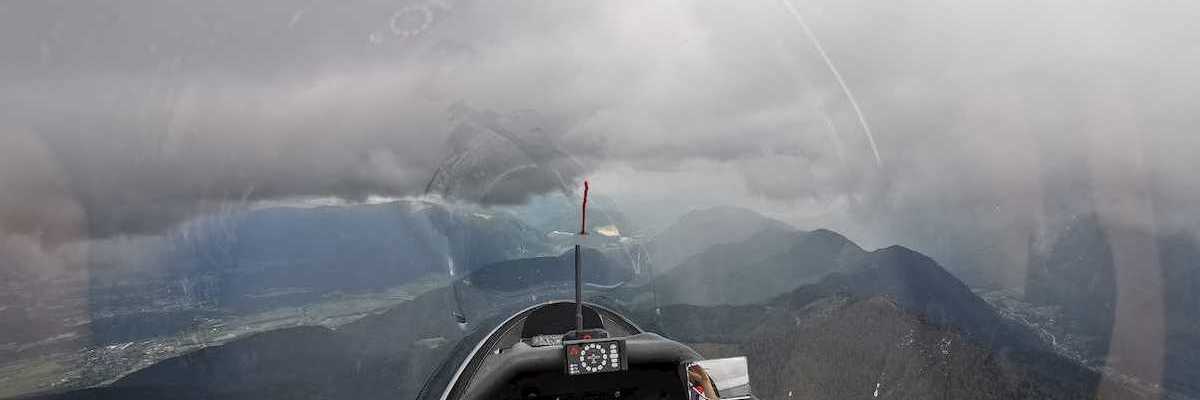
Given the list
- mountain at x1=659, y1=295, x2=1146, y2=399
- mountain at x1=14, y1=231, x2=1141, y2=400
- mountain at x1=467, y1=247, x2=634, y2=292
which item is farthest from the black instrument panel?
mountain at x1=659, y1=295, x2=1146, y2=399

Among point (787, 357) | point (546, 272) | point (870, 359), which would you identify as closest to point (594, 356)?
point (546, 272)

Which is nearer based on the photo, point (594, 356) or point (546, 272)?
point (594, 356)

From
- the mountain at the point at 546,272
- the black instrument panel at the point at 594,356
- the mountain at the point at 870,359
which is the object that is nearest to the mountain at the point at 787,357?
the mountain at the point at 870,359

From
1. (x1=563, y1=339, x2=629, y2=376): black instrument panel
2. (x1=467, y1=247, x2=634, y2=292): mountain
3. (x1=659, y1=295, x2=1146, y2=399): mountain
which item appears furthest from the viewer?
(x1=659, y1=295, x2=1146, y2=399): mountain

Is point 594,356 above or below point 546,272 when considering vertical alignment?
above

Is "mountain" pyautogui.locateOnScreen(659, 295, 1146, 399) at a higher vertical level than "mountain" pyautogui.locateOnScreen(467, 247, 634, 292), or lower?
lower

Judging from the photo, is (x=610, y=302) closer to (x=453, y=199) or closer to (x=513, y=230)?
(x=513, y=230)

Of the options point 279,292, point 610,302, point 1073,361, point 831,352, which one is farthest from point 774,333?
point 610,302

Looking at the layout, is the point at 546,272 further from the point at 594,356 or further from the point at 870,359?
the point at 870,359

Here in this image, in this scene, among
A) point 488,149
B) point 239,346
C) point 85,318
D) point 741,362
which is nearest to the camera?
point 741,362

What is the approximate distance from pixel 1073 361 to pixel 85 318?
202m

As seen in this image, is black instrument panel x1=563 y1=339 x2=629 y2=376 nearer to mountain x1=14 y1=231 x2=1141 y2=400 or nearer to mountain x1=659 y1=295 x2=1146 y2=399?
mountain x1=14 y1=231 x2=1141 y2=400

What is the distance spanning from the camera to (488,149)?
11984 millimetres

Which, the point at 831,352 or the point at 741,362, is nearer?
the point at 741,362
